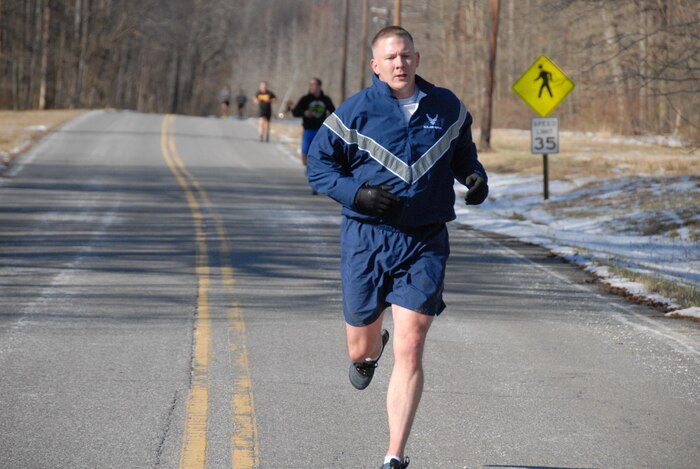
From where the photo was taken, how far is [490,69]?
119ft

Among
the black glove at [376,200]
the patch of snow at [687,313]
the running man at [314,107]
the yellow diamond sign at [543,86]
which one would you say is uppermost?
the yellow diamond sign at [543,86]

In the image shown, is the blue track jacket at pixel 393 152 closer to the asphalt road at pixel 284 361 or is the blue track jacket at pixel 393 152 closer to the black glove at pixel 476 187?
the black glove at pixel 476 187

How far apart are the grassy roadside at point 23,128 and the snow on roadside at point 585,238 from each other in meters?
12.6

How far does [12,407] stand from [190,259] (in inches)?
270

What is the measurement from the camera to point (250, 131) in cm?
4622

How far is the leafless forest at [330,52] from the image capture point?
2686 cm

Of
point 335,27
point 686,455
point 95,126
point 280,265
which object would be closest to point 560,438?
point 686,455

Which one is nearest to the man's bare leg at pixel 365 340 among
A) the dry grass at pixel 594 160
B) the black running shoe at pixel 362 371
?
the black running shoe at pixel 362 371

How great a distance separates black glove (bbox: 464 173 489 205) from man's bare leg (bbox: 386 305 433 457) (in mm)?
631

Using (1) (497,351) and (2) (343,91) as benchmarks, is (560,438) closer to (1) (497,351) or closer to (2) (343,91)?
(1) (497,351)

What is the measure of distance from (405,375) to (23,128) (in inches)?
1477

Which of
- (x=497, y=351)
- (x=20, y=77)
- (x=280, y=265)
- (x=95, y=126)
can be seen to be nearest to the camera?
(x=497, y=351)

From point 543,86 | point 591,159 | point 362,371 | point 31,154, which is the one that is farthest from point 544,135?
point 362,371

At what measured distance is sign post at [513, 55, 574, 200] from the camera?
21781 mm
